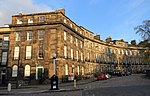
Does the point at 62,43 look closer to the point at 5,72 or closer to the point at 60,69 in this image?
the point at 60,69

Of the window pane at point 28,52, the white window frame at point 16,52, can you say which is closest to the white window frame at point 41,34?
the window pane at point 28,52

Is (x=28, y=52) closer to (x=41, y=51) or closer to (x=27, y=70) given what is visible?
(x=41, y=51)

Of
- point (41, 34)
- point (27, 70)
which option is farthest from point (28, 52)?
point (41, 34)

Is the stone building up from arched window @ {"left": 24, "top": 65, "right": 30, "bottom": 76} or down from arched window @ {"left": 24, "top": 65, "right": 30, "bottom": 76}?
up

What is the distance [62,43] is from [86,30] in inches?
822

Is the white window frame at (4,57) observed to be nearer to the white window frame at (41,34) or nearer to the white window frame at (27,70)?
the white window frame at (27,70)

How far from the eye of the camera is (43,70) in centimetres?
3684

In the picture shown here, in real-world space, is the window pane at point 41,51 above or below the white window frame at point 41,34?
below

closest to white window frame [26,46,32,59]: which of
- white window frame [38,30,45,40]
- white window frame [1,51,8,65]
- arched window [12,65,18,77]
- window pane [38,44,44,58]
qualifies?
window pane [38,44,44,58]

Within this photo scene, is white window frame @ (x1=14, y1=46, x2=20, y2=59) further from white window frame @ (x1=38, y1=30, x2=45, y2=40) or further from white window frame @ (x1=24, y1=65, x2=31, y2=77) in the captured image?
white window frame @ (x1=38, y1=30, x2=45, y2=40)

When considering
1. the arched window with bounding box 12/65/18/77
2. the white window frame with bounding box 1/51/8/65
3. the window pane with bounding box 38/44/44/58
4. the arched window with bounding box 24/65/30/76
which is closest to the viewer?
the arched window with bounding box 24/65/30/76

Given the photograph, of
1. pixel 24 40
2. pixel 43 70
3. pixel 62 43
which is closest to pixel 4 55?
pixel 24 40

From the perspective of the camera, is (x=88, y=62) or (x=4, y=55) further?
(x=88, y=62)

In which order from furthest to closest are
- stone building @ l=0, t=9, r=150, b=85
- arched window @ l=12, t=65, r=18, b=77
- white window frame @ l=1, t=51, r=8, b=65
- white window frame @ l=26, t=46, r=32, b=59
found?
white window frame @ l=1, t=51, r=8, b=65 < white window frame @ l=26, t=46, r=32, b=59 < arched window @ l=12, t=65, r=18, b=77 < stone building @ l=0, t=9, r=150, b=85
